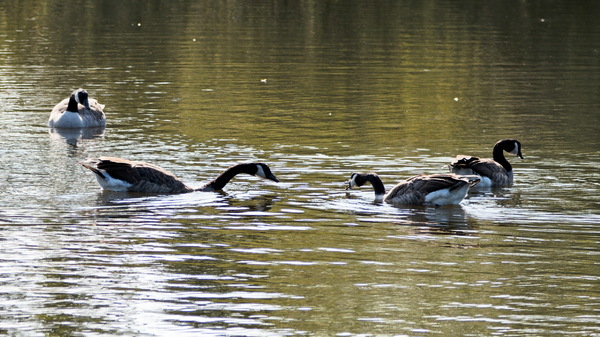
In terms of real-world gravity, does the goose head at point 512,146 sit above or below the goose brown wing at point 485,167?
above

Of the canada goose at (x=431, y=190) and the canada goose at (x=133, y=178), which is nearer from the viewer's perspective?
the canada goose at (x=431, y=190)

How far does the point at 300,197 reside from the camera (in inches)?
777

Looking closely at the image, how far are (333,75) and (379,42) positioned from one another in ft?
38.0

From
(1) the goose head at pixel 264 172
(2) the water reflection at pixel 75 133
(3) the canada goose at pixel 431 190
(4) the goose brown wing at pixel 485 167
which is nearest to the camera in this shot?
(3) the canada goose at pixel 431 190

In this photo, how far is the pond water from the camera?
41.4 feet

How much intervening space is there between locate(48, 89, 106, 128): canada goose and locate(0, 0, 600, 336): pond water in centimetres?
38

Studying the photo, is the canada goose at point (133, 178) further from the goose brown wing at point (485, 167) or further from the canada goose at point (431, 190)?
the goose brown wing at point (485, 167)

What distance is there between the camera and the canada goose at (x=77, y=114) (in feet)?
93.7

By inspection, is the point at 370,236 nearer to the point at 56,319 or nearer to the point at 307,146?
the point at 56,319

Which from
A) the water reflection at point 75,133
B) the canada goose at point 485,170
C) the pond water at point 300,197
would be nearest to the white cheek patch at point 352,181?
the pond water at point 300,197

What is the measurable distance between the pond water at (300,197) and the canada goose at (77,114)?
375mm

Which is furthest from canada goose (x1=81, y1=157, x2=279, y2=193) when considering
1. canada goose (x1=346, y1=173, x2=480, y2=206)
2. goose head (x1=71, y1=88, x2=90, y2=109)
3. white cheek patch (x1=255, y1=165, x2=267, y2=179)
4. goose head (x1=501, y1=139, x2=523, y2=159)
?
goose head (x1=71, y1=88, x2=90, y2=109)

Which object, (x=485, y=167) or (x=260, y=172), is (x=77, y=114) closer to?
(x=260, y=172)

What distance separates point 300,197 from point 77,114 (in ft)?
35.3
